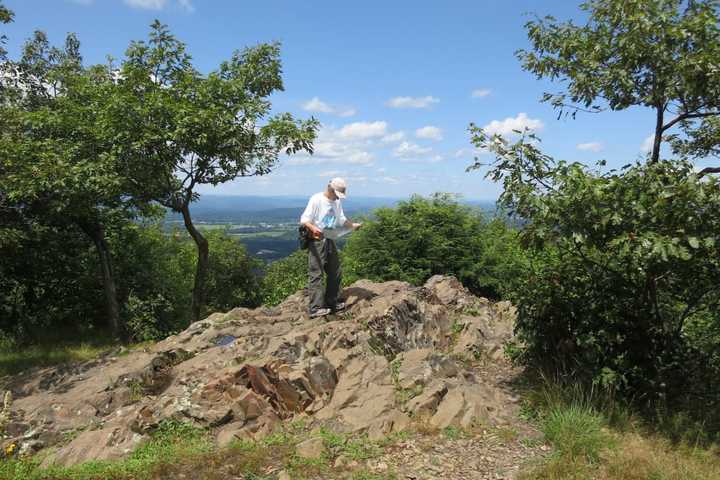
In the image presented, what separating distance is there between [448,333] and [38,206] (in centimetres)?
1115

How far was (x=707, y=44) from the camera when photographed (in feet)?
20.1

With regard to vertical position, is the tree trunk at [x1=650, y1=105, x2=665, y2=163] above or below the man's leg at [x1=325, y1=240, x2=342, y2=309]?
above

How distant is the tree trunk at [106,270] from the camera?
46.2 ft

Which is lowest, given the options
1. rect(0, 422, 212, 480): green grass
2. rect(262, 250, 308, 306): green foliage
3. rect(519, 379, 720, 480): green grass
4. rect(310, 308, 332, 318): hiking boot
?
rect(262, 250, 308, 306): green foliage

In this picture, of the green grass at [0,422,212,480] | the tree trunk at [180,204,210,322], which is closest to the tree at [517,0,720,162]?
the green grass at [0,422,212,480]

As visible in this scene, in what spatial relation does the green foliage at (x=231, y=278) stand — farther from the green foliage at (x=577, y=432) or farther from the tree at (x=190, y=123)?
the green foliage at (x=577, y=432)

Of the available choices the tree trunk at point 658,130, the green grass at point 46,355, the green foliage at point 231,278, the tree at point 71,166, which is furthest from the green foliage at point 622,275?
the green foliage at point 231,278

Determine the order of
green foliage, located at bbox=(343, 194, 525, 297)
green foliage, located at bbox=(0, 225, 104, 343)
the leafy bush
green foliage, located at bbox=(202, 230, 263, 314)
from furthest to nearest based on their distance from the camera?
green foliage, located at bbox=(202, 230, 263, 314)
the leafy bush
green foliage, located at bbox=(343, 194, 525, 297)
green foliage, located at bbox=(0, 225, 104, 343)

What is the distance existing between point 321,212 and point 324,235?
1.39 ft

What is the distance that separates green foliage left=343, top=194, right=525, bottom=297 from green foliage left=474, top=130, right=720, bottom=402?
319 inches

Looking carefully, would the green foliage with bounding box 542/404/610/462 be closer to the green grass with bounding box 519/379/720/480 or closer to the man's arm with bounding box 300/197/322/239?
the green grass with bounding box 519/379/720/480

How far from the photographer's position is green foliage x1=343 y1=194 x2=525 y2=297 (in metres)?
15.5

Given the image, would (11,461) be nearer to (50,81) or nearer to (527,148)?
(527,148)

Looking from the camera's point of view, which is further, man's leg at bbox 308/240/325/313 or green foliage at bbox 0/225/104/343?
green foliage at bbox 0/225/104/343
